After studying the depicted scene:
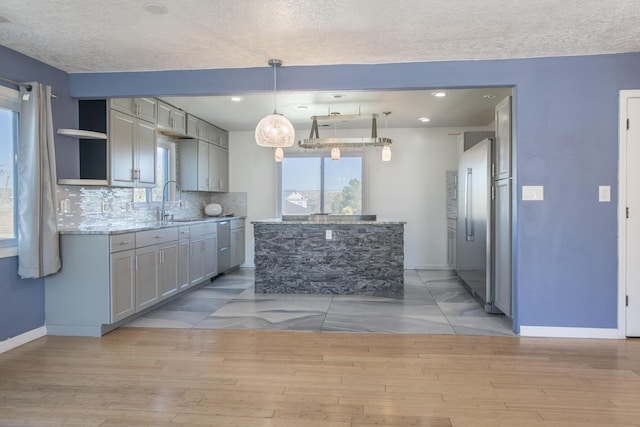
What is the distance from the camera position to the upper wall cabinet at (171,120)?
519 centimetres

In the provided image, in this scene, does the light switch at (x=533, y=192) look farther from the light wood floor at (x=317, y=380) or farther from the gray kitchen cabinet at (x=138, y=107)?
the gray kitchen cabinet at (x=138, y=107)

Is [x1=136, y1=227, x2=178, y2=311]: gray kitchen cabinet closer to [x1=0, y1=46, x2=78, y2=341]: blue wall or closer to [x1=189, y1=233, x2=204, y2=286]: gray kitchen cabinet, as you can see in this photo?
[x1=189, y1=233, x2=204, y2=286]: gray kitchen cabinet

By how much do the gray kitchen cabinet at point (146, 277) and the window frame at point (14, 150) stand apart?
953 mm

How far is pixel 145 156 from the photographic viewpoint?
15.8 feet

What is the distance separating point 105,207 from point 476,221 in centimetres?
403

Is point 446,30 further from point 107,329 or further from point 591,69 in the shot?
point 107,329

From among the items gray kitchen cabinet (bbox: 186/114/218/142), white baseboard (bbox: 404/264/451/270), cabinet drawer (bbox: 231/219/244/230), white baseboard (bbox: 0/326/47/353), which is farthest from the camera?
white baseboard (bbox: 404/264/451/270)

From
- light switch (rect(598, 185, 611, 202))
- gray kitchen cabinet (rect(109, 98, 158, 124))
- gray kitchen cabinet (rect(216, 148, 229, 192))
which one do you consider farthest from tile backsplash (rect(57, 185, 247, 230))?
light switch (rect(598, 185, 611, 202))

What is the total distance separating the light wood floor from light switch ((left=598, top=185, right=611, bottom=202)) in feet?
3.79

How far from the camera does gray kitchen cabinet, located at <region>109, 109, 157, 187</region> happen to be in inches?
166

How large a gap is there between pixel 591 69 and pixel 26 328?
511cm

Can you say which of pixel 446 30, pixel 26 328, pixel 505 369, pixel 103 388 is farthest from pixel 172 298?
pixel 446 30

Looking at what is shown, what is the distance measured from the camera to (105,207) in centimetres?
457

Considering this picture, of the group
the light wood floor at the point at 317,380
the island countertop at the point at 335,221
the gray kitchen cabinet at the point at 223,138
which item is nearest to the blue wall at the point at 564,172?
the light wood floor at the point at 317,380
